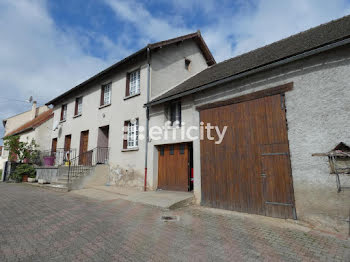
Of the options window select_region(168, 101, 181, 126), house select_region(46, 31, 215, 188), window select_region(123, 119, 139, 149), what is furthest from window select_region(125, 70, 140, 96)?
window select_region(168, 101, 181, 126)

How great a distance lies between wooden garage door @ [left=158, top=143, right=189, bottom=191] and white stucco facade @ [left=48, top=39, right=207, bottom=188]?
36.6 inches

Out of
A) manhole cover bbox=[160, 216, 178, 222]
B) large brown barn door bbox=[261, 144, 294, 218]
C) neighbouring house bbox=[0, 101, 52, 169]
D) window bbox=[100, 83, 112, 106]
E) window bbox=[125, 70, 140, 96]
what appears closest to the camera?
large brown barn door bbox=[261, 144, 294, 218]

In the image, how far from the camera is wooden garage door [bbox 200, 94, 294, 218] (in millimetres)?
5250

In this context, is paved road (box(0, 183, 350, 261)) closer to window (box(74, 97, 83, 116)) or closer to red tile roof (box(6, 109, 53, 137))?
window (box(74, 97, 83, 116))

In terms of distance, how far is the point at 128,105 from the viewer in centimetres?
1047

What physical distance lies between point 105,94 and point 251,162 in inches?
387

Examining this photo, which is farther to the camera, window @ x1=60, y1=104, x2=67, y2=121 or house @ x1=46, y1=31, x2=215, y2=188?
window @ x1=60, y1=104, x2=67, y2=121

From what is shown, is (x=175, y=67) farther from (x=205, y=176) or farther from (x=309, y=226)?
(x=309, y=226)

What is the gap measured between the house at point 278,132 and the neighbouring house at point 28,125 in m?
15.2

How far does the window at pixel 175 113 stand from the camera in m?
8.71

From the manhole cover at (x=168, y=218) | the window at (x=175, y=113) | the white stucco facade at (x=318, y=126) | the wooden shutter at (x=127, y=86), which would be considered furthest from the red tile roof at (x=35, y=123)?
the white stucco facade at (x=318, y=126)

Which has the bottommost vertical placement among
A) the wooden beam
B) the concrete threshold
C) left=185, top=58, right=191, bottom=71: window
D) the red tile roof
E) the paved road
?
the paved road

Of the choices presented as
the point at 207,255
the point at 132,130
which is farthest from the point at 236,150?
the point at 132,130

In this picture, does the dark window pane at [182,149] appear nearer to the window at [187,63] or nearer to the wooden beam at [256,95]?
the wooden beam at [256,95]
